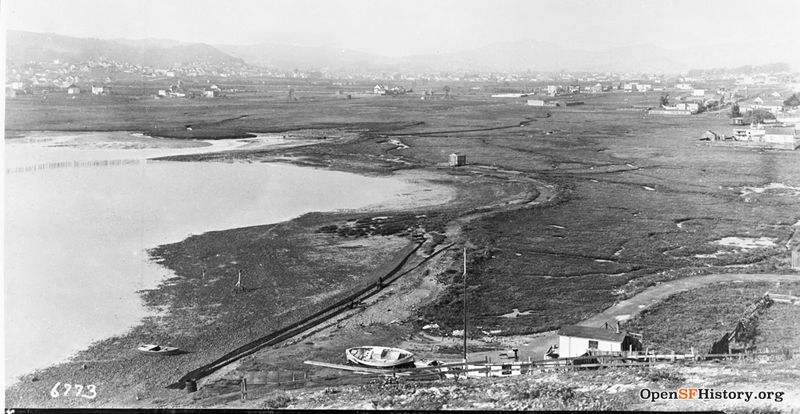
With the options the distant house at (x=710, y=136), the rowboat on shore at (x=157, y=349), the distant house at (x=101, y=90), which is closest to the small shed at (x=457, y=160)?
the distant house at (x=710, y=136)

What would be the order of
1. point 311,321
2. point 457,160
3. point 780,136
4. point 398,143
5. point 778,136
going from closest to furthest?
point 311,321, point 780,136, point 778,136, point 457,160, point 398,143

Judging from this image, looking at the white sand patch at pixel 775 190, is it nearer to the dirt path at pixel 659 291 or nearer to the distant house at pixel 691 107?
the dirt path at pixel 659 291

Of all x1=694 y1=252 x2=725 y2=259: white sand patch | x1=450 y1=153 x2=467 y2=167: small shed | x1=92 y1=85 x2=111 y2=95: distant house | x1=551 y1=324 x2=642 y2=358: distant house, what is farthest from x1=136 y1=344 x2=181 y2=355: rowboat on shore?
x1=92 y1=85 x2=111 y2=95: distant house

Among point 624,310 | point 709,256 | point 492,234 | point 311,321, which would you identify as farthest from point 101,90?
point 709,256

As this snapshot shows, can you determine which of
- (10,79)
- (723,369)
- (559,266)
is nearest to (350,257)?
(559,266)

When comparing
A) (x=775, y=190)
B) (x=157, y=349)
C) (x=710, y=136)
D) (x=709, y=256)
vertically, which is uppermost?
(x=710, y=136)

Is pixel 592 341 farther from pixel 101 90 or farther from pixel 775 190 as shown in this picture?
pixel 101 90
